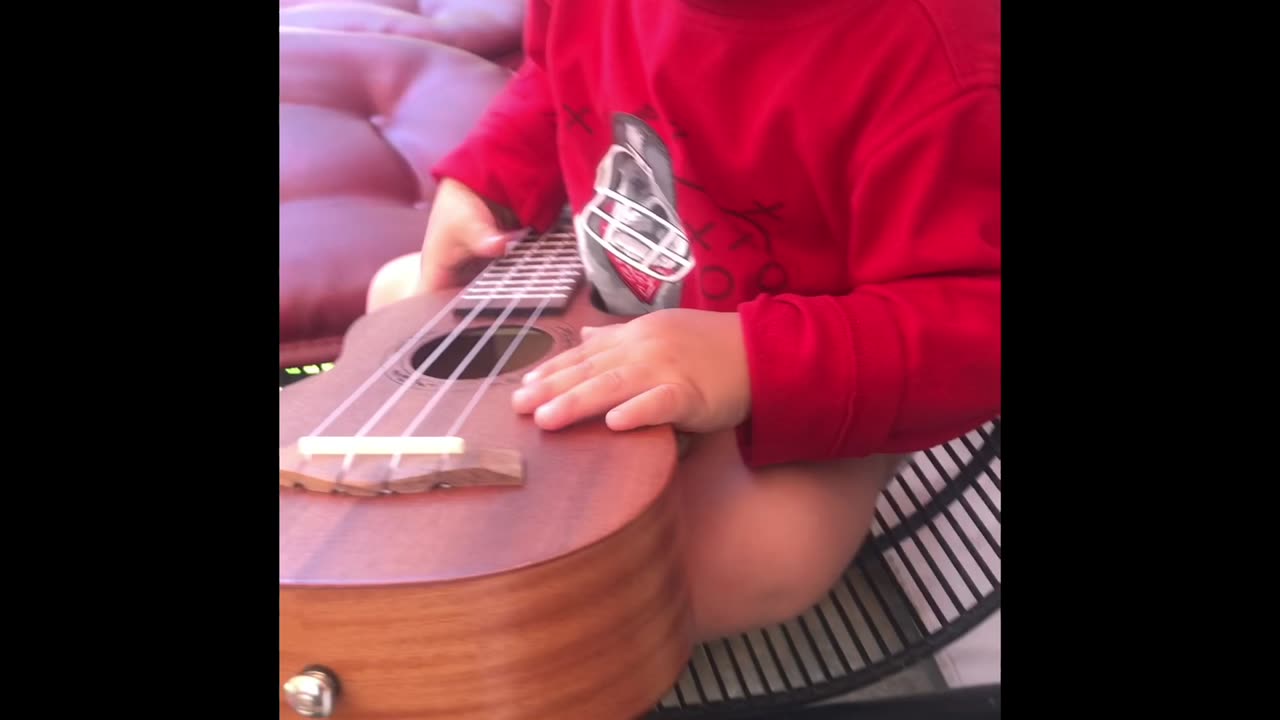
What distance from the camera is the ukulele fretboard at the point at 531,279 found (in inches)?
15.5

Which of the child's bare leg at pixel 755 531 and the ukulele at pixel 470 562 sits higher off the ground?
the ukulele at pixel 470 562

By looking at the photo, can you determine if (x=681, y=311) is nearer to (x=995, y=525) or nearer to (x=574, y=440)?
(x=574, y=440)

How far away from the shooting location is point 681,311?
1.02 feet

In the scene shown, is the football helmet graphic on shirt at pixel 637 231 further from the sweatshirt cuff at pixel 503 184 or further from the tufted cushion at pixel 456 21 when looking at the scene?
the tufted cushion at pixel 456 21

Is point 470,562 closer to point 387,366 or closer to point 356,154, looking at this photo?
point 387,366

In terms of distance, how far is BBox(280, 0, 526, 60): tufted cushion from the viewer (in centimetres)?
55

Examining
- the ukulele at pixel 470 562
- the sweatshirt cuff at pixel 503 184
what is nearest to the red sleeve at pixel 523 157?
the sweatshirt cuff at pixel 503 184

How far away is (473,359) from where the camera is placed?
1.14ft

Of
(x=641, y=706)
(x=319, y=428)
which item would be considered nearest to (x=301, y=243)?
(x=319, y=428)

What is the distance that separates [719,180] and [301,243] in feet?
0.67

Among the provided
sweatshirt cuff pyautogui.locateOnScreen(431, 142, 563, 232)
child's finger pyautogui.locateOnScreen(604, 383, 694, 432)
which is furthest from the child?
sweatshirt cuff pyautogui.locateOnScreen(431, 142, 563, 232)

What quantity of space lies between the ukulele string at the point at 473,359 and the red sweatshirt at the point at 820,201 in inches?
1.4

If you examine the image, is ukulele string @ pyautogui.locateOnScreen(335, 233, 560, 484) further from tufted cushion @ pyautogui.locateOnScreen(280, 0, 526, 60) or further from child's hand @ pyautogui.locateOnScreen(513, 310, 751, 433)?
tufted cushion @ pyautogui.locateOnScreen(280, 0, 526, 60)
